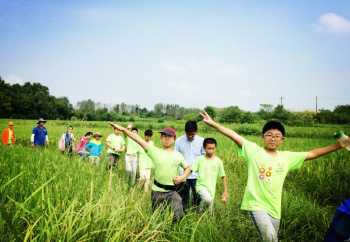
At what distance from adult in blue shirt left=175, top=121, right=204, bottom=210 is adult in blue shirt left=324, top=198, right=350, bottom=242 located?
324 cm

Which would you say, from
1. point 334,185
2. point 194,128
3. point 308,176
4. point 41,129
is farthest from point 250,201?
point 41,129

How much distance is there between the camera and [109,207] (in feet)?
11.0

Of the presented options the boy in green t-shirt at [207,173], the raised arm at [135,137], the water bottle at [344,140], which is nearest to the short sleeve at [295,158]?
the water bottle at [344,140]

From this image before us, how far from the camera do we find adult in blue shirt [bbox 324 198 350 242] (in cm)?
247

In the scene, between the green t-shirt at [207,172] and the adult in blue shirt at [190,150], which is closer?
the green t-shirt at [207,172]

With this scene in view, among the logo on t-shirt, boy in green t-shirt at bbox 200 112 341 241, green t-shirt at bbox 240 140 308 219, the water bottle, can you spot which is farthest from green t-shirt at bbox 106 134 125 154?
the water bottle

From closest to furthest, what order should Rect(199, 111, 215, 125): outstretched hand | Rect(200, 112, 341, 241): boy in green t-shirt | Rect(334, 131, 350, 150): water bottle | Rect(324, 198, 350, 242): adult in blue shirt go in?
Rect(324, 198, 350, 242): adult in blue shirt → Rect(334, 131, 350, 150): water bottle → Rect(200, 112, 341, 241): boy in green t-shirt → Rect(199, 111, 215, 125): outstretched hand

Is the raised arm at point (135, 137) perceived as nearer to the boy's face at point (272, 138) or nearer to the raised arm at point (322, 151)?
the boy's face at point (272, 138)

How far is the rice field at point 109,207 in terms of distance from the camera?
8.77 ft

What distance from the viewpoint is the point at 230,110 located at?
65.9 metres

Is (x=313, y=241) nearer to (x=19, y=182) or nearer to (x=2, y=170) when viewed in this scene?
(x=19, y=182)

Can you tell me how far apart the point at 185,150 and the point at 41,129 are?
795 centimetres

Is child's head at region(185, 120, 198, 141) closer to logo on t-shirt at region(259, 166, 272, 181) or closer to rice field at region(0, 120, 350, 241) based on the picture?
rice field at region(0, 120, 350, 241)

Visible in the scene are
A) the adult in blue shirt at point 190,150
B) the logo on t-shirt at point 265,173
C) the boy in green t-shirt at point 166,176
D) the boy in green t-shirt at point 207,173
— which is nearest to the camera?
the logo on t-shirt at point 265,173
